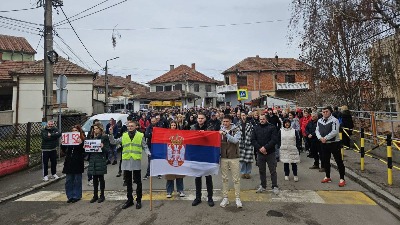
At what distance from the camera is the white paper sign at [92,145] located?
7.43 meters

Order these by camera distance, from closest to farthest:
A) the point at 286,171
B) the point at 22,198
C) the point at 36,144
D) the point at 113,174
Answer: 1. the point at 22,198
2. the point at 286,171
3. the point at 113,174
4. the point at 36,144

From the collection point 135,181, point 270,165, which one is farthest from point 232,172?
point 135,181

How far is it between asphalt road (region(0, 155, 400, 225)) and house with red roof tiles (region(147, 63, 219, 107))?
48.8 metres

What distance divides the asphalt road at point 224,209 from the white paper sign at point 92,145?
1206mm

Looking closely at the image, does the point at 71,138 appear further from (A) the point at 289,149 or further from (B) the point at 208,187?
(A) the point at 289,149

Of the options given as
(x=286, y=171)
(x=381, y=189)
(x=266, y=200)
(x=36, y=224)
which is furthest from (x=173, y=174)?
(x=381, y=189)

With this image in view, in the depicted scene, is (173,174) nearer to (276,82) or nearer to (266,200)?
(266,200)

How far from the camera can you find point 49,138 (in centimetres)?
939

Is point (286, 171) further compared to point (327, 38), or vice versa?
point (327, 38)

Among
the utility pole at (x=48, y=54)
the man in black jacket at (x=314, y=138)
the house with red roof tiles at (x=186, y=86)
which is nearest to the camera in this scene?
the man in black jacket at (x=314, y=138)

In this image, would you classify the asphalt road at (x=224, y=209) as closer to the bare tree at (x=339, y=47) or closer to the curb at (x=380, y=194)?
the curb at (x=380, y=194)

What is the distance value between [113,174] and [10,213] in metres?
3.71

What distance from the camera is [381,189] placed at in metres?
7.31

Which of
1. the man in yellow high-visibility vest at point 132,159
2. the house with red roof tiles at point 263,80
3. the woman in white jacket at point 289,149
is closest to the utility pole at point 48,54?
the man in yellow high-visibility vest at point 132,159
